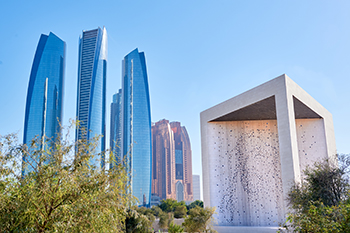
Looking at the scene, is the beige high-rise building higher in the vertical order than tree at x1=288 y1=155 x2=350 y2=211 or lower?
higher

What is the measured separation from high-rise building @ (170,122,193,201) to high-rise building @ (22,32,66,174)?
5443 cm

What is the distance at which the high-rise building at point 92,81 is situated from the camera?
62572mm

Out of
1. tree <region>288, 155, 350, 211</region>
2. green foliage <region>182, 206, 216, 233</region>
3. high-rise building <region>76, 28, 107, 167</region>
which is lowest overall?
green foliage <region>182, 206, 216, 233</region>

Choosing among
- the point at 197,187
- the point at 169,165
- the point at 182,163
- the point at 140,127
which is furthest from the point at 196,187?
the point at 140,127

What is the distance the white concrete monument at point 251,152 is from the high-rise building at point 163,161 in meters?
84.3

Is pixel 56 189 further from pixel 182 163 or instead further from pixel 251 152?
pixel 182 163

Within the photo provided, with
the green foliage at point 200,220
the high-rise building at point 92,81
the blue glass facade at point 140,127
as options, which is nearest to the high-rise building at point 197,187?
the blue glass facade at point 140,127

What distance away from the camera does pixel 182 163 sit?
4596 inches

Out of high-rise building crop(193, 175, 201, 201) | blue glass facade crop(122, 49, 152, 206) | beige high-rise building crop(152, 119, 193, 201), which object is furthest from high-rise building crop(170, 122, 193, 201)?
blue glass facade crop(122, 49, 152, 206)

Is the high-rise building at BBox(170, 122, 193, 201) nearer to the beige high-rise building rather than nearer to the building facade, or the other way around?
Answer: the beige high-rise building

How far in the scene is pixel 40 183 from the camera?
445 centimetres

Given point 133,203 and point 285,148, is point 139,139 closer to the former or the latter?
point 285,148

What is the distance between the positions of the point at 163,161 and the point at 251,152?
8867cm

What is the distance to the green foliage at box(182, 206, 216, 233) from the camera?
1639cm
